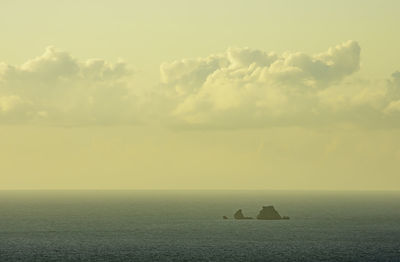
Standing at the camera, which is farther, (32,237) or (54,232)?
(54,232)

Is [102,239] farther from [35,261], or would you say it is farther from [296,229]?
[296,229]

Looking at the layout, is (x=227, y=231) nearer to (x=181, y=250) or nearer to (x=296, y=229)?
(x=296, y=229)

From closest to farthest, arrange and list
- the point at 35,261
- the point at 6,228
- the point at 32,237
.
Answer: the point at 35,261, the point at 32,237, the point at 6,228

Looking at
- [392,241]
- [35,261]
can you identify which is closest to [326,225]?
[392,241]

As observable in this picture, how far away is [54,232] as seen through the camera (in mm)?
156750

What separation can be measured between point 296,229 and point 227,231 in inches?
771

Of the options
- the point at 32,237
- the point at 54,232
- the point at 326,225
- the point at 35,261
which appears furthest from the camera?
the point at 326,225

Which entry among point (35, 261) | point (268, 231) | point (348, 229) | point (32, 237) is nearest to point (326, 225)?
point (348, 229)

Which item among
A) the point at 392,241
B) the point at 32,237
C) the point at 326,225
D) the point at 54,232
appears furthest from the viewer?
the point at 326,225

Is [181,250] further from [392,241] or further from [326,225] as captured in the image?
[326,225]

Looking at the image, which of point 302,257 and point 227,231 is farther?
point 227,231

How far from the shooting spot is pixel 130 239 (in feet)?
458

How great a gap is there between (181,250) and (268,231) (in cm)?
4557

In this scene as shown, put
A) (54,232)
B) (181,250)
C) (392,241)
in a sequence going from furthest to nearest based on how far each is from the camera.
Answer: (54,232)
(392,241)
(181,250)
